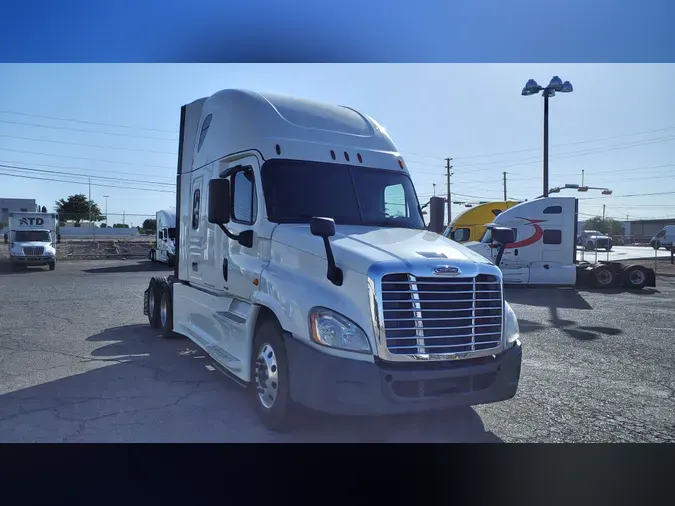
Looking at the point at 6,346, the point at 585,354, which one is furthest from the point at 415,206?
the point at 6,346

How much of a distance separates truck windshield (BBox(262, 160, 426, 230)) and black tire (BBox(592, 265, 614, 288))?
15525 mm

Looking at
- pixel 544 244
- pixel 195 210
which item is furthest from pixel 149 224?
pixel 195 210

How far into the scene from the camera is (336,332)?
4.45 meters

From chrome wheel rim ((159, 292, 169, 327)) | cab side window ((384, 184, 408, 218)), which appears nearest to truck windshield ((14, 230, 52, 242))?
chrome wheel rim ((159, 292, 169, 327))

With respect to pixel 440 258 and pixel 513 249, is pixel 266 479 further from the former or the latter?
pixel 513 249

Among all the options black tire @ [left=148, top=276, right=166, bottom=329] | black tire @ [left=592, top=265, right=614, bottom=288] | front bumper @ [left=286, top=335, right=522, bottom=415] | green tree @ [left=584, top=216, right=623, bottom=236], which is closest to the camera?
front bumper @ [left=286, top=335, right=522, bottom=415]

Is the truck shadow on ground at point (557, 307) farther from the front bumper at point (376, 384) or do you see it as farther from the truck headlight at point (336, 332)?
the truck headlight at point (336, 332)

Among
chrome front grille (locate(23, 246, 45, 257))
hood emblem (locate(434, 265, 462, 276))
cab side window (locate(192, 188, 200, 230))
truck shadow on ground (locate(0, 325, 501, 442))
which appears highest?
cab side window (locate(192, 188, 200, 230))

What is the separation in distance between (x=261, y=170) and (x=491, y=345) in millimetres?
2839

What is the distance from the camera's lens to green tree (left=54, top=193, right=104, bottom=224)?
98.5 ft

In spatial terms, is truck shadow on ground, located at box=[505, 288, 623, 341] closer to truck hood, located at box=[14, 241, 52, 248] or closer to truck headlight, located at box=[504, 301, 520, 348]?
truck headlight, located at box=[504, 301, 520, 348]

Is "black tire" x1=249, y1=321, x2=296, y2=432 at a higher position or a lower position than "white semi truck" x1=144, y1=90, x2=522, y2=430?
lower

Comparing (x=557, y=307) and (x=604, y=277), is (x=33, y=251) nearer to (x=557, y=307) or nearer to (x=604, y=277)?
(x=557, y=307)
